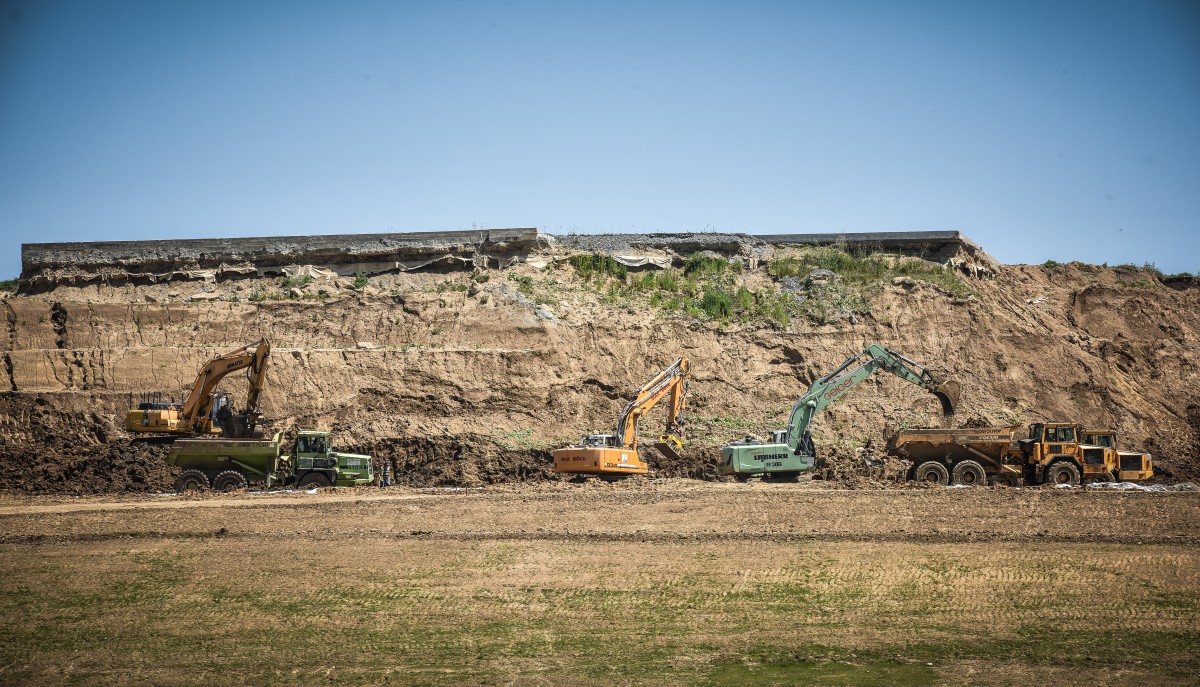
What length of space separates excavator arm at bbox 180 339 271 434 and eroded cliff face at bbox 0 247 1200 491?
1658mm

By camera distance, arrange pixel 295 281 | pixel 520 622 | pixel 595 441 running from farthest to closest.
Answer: pixel 295 281 < pixel 595 441 < pixel 520 622

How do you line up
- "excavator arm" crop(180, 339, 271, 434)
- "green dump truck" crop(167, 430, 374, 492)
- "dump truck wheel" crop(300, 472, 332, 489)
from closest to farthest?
"green dump truck" crop(167, 430, 374, 492) < "dump truck wheel" crop(300, 472, 332, 489) < "excavator arm" crop(180, 339, 271, 434)

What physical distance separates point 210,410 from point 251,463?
225cm

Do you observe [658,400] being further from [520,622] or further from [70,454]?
[70,454]

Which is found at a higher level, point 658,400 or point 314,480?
point 658,400

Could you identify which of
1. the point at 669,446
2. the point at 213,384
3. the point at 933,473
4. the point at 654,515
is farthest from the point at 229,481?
the point at 933,473

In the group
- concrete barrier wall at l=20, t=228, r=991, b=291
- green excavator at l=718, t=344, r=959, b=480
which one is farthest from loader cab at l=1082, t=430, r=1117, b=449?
concrete barrier wall at l=20, t=228, r=991, b=291

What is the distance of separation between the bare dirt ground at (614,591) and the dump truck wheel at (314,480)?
10.2 feet

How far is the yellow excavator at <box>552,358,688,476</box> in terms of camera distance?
88.1 feet

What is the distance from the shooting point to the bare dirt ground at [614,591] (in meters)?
13.0

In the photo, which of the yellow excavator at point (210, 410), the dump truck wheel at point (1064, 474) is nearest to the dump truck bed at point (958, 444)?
the dump truck wheel at point (1064, 474)

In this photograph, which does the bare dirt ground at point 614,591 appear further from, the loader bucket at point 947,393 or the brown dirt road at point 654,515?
the loader bucket at point 947,393

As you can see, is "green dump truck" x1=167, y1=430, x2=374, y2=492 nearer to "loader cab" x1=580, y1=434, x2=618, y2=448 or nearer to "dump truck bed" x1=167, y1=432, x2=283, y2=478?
"dump truck bed" x1=167, y1=432, x2=283, y2=478

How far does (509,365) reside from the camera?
34062mm
